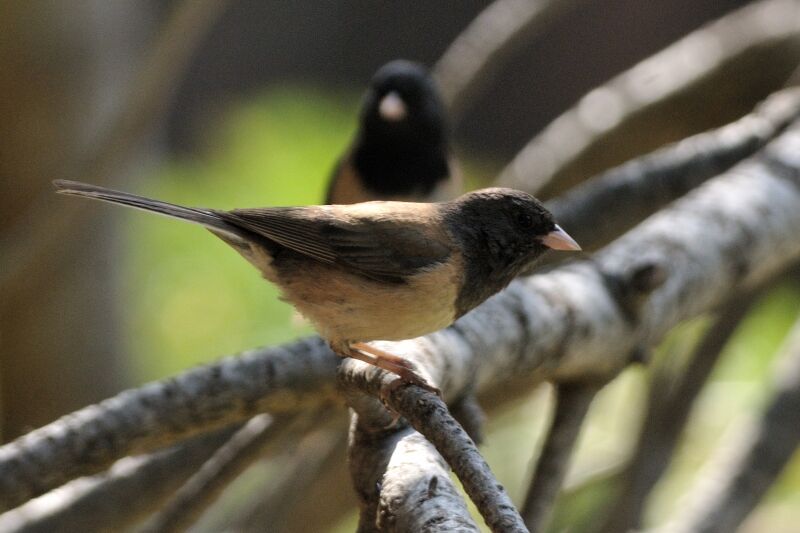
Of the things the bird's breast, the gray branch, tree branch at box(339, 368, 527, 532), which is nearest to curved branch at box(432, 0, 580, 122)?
the gray branch

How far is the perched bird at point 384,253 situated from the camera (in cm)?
183

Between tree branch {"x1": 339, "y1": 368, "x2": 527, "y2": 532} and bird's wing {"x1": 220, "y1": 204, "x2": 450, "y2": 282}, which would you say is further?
bird's wing {"x1": 220, "y1": 204, "x2": 450, "y2": 282}

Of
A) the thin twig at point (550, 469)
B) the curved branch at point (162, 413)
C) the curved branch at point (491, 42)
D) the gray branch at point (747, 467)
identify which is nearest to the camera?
the curved branch at point (162, 413)

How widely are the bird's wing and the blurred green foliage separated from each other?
1.48 m

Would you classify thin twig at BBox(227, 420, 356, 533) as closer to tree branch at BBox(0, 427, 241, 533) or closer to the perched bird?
tree branch at BBox(0, 427, 241, 533)

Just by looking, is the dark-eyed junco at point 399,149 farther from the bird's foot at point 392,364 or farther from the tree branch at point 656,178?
the bird's foot at point 392,364

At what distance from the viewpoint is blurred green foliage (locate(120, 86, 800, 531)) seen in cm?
348

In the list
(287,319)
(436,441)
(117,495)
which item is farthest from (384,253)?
(287,319)

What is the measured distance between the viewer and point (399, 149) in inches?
124

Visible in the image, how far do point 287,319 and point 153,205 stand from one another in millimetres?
2375

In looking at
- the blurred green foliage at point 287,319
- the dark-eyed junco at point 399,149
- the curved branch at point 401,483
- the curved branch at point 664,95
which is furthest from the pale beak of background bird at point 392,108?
the curved branch at point 401,483

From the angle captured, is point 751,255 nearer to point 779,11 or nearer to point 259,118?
point 779,11

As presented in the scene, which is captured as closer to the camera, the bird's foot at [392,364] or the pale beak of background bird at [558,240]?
the bird's foot at [392,364]

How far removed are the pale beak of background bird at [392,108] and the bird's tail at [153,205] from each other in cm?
119
